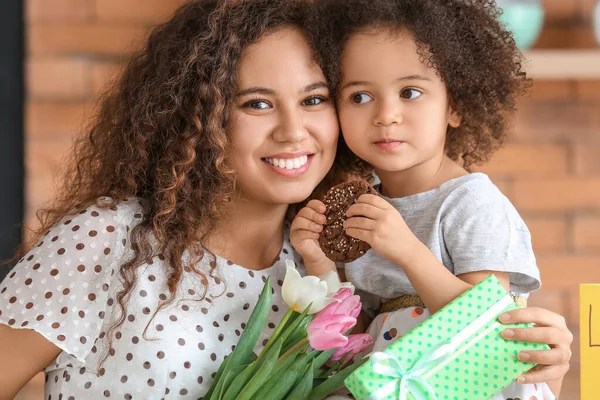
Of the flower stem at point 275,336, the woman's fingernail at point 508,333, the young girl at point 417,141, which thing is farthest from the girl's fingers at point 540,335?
the flower stem at point 275,336

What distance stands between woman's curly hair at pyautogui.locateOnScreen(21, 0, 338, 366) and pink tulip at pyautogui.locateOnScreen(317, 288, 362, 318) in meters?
0.30

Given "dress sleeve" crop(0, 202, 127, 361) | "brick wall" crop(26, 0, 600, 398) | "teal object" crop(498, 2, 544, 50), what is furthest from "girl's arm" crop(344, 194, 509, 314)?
"brick wall" crop(26, 0, 600, 398)

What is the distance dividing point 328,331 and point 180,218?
44 centimetres

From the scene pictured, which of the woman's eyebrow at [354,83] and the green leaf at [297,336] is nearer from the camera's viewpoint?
the green leaf at [297,336]

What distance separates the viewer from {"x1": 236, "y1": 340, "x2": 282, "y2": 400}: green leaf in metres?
1.29

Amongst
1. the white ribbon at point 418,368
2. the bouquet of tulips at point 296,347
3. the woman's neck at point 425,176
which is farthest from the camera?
the woman's neck at point 425,176

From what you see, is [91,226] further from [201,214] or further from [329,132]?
[329,132]

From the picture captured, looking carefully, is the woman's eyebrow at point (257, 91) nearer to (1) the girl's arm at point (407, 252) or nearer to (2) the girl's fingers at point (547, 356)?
(1) the girl's arm at point (407, 252)

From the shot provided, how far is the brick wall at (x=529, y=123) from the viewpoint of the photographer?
9.31 feet

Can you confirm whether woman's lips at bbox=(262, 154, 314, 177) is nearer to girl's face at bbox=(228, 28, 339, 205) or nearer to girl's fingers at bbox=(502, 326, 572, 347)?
girl's face at bbox=(228, 28, 339, 205)

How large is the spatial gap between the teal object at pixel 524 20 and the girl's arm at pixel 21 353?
1710 mm

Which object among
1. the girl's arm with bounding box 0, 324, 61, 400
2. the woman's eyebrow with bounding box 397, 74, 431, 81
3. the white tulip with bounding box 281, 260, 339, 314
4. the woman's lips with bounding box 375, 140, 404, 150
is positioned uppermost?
the woman's eyebrow with bounding box 397, 74, 431, 81

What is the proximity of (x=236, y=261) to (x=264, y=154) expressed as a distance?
0.74 ft

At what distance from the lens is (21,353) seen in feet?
4.86
